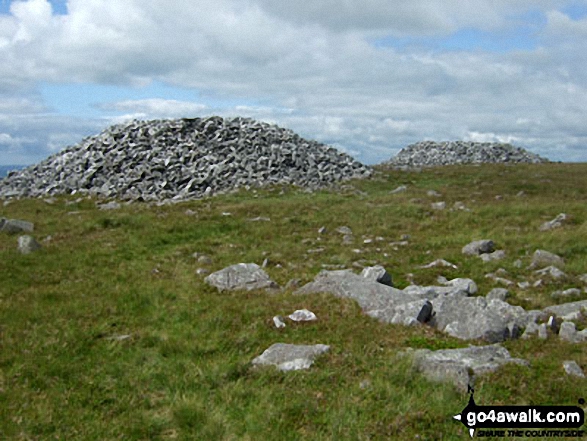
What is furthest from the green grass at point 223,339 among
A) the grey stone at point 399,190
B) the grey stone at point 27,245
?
the grey stone at point 399,190

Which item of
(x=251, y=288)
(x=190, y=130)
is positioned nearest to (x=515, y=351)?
(x=251, y=288)

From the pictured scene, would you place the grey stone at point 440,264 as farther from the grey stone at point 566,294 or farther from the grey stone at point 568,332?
the grey stone at point 568,332

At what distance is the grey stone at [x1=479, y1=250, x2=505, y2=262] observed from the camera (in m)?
15.5

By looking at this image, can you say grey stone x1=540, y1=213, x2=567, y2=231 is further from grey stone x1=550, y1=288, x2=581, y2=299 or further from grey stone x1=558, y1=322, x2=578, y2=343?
grey stone x1=558, y1=322, x2=578, y2=343

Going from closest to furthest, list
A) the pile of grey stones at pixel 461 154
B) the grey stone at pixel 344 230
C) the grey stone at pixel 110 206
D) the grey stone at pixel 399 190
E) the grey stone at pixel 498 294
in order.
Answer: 1. the grey stone at pixel 498 294
2. the grey stone at pixel 344 230
3. the grey stone at pixel 110 206
4. the grey stone at pixel 399 190
5. the pile of grey stones at pixel 461 154

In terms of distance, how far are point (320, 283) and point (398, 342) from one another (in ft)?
11.4

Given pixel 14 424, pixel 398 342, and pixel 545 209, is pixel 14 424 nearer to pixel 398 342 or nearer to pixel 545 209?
A: pixel 398 342

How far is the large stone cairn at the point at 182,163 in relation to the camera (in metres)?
31.6

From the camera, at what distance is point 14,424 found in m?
6.65

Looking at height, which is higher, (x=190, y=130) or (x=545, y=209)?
(x=190, y=130)

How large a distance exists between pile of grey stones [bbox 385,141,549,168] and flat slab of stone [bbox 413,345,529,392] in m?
51.9

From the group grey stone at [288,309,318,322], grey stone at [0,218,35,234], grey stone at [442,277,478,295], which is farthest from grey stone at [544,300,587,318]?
grey stone at [0,218,35,234]

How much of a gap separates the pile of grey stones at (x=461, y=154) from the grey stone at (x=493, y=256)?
1725 inches

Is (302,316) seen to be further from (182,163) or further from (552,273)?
(182,163)
